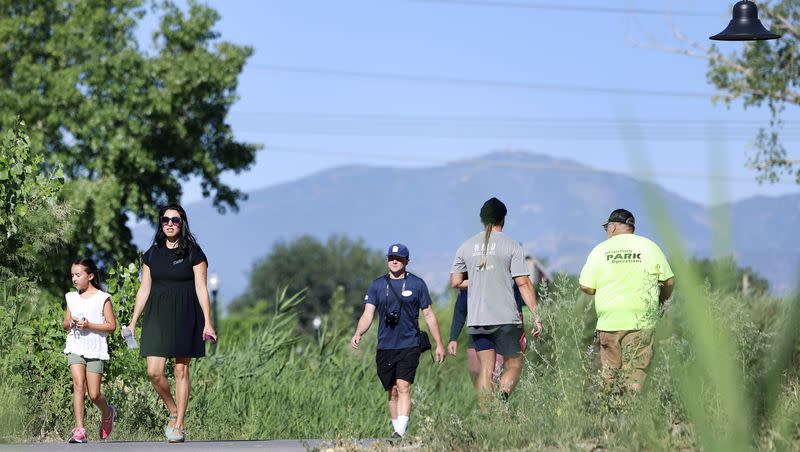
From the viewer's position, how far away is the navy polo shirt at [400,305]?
30.9 feet

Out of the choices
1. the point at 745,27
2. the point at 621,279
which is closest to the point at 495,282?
the point at 621,279

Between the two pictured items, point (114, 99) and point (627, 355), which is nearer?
point (627, 355)

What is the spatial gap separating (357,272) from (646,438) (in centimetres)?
13294

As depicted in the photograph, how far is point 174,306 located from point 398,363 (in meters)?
1.71

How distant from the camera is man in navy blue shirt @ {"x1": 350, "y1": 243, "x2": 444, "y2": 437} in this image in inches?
371

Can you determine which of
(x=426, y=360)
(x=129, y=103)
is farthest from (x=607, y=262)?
(x=129, y=103)

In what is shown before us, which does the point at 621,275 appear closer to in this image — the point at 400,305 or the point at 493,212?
the point at 493,212

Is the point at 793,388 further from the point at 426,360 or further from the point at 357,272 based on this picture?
the point at 357,272

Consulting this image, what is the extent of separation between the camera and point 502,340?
31.5 feet

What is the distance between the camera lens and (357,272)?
13838cm

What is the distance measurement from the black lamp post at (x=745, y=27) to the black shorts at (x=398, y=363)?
5.23m

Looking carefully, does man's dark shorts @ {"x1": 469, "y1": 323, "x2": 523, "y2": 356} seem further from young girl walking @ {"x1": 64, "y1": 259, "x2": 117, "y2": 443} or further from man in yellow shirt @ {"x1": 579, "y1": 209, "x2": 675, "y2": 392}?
young girl walking @ {"x1": 64, "y1": 259, "x2": 117, "y2": 443}

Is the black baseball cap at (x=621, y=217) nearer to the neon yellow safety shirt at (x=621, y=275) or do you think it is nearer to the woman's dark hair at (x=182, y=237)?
the neon yellow safety shirt at (x=621, y=275)

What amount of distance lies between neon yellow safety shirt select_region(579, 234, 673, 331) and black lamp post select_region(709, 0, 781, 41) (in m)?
4.12
